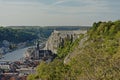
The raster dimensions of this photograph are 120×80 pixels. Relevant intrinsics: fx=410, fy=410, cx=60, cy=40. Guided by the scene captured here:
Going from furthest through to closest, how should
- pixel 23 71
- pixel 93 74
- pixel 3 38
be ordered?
pixel 3 38
pixel 23 71
pixel 93 74

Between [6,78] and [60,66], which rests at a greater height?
[60,66]

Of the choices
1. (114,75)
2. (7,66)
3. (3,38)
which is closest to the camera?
(114,75)

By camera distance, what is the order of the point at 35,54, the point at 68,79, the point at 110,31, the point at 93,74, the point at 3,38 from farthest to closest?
1. the point at 3,38
2. the point at 35,54
3. the point at 110,31
4. the point at 68,79
5. the point at 93,74

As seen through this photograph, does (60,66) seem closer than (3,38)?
Yes

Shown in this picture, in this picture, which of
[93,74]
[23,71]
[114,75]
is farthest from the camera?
[23,71]

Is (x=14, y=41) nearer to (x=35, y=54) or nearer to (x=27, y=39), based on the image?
(x=27, y=39)

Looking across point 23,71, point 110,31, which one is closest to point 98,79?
point 110,31

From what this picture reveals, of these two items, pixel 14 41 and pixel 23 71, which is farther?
pixel 14 41

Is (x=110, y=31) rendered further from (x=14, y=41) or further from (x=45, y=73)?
(x=14, y=41)

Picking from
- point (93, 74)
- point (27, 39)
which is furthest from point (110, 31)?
point (27, 39)
